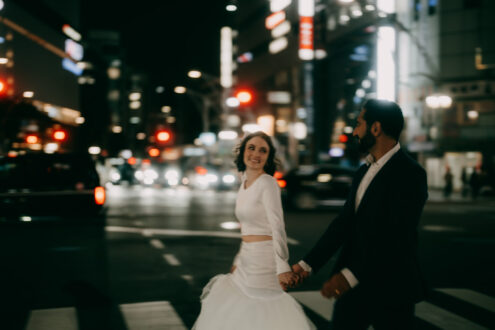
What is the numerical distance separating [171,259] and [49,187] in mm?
4701

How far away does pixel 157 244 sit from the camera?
12633 mm

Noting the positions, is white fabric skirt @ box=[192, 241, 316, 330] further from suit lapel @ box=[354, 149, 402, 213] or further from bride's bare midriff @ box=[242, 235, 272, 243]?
suit lapel @ box=[354, 149, 402, 213]

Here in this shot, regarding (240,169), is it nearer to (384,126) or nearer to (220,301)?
(220,301)

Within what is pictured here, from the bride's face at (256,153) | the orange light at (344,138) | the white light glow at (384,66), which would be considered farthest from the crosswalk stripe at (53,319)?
the white light glow at (384,66)

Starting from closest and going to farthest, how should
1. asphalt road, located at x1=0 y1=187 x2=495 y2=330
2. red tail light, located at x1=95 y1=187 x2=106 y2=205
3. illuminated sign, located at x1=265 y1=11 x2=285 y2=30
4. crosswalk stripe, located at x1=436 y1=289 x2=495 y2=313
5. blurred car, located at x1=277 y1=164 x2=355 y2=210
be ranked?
asphalt road, located at x1=0 y1=187 x2=495 y2=330, crosswalk stripe, located at x1=436 y1=289 x2=495 y2=313, red tail light, located at x1=95 y1=187 x2=106 y2=205, blurred car, located at x1=277 y1=164 x2=355 y2=210, illuminated sign, located at x1=265 y1=11 x2=285 y2=30

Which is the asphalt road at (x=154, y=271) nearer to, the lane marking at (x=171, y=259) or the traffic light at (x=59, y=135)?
the lane marking at (x=171, y=259)

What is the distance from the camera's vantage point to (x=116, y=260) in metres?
10.5

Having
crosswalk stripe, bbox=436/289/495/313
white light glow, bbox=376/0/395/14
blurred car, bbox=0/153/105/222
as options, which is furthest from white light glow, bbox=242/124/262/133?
white light glow, bbox=376/0/395/14

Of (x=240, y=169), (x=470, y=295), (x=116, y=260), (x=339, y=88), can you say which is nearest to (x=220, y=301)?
(x=240, y=169)

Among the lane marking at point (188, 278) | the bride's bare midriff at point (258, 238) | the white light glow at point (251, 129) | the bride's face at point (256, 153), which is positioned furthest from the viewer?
the lane marking at point (188, 278)

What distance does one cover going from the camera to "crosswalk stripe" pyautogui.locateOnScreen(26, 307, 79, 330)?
603 centimetres

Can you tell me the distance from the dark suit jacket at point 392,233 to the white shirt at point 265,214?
68cm

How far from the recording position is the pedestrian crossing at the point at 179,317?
Answer: 238 inches

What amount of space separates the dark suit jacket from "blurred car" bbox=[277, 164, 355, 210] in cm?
1732
